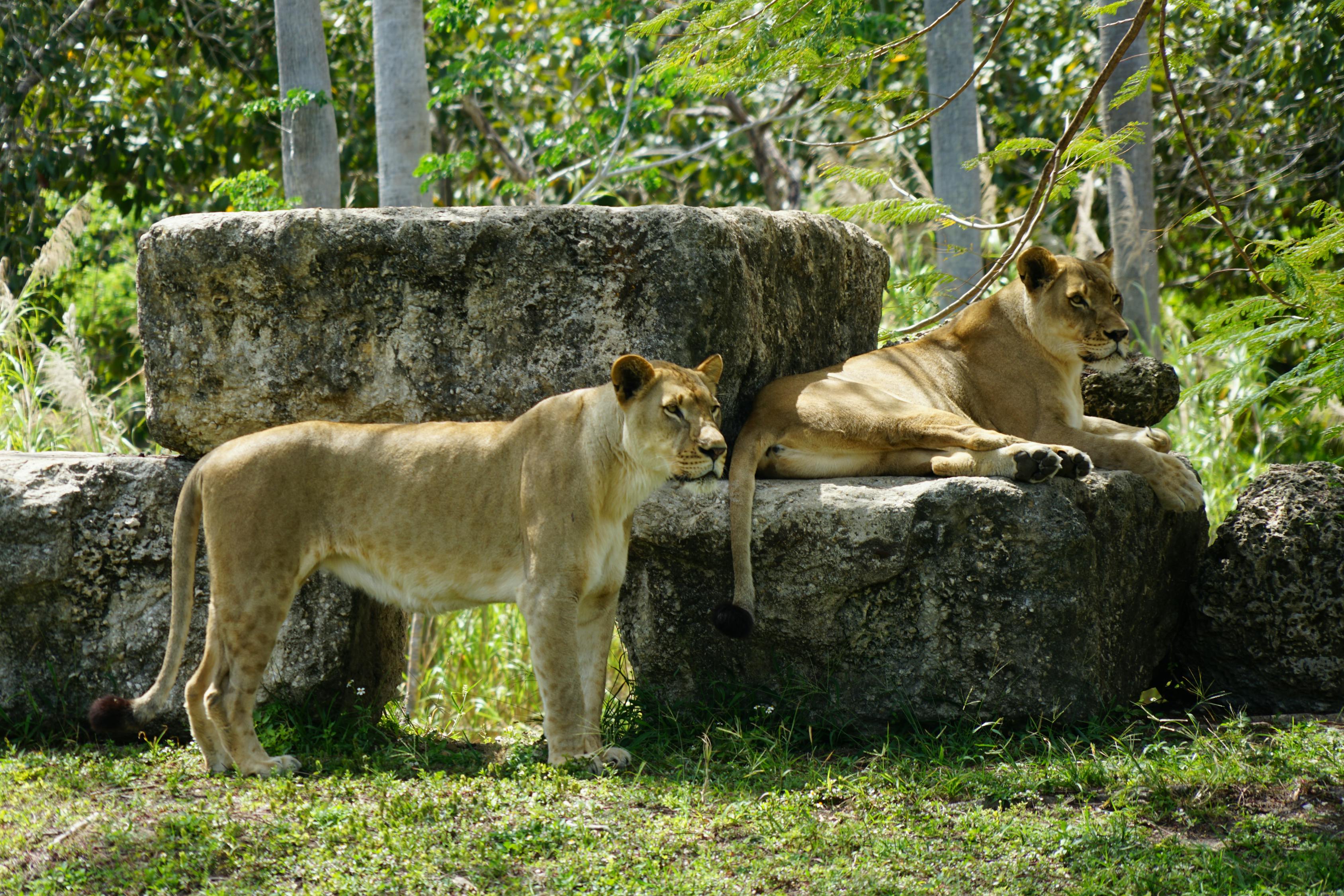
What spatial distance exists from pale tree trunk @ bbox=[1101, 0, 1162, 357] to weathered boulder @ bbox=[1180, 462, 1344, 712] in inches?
175

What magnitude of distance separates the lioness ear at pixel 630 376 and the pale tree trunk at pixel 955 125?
223 inches

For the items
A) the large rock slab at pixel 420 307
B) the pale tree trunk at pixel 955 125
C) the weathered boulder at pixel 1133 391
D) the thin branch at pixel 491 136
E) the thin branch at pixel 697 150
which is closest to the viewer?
the large rock slab at pixel 420 307

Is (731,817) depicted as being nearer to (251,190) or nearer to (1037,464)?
(1037,464)

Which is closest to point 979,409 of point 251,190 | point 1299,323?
point 1299,323

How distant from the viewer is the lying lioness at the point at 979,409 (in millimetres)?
5629

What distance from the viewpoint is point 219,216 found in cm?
577

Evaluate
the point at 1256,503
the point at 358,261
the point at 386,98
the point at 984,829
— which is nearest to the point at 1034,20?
the point at 386,98

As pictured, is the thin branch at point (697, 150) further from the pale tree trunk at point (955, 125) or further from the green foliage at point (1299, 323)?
the green foliage at point (1299, 323)

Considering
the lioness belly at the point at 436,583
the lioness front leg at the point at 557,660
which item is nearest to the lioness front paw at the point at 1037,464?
the lioness front leg at the point at 557,660

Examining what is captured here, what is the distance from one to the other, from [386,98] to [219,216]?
13.5ft

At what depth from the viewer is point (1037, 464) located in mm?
5344

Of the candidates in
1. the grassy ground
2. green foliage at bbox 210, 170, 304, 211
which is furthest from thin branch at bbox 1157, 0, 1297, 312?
green foliage at bbox 210, 170, 304, 211

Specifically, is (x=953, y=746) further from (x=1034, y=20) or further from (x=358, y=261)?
(x=1034, y=20)

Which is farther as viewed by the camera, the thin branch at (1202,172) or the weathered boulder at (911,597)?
the weathered boulder at (911,597)
